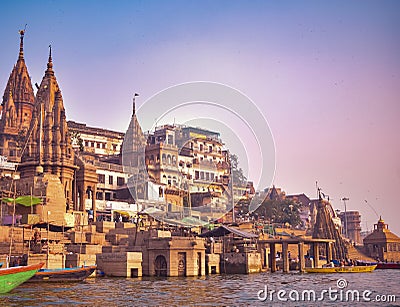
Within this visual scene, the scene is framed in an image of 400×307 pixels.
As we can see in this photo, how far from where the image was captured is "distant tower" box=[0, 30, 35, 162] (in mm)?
77812

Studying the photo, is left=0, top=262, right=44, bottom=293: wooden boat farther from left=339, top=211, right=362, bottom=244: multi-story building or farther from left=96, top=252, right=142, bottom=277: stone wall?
left=339, top=211, right=362, bottom=244: multi-story building

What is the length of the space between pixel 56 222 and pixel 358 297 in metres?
25.1

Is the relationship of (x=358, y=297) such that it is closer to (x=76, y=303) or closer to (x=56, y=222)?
(x=76, y=303)

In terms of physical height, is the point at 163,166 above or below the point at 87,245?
above

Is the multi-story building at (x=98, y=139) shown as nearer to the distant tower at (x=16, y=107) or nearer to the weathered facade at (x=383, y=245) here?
the distant tower at (x=16, y=107)

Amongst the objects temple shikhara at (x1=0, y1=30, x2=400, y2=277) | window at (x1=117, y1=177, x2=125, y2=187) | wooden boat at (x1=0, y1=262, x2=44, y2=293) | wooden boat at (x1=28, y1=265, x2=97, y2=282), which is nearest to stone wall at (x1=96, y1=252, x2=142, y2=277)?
temple shikhara at (x1=0, y1=30, x2=400, y2=277)

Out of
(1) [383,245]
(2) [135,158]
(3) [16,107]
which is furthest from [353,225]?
(3) [16,107]

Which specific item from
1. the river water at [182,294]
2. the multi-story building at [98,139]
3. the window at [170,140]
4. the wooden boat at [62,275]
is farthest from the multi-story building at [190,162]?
the river water at [182,294]

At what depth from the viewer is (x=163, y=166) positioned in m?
79.9

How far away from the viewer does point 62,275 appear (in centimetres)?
3522

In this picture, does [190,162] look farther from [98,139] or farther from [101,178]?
[101,178]

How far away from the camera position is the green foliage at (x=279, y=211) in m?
85.9

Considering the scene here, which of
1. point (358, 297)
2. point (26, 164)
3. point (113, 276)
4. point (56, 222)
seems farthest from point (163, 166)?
point (358, 297)

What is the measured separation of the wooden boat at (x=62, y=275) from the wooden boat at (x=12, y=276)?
6575mm
